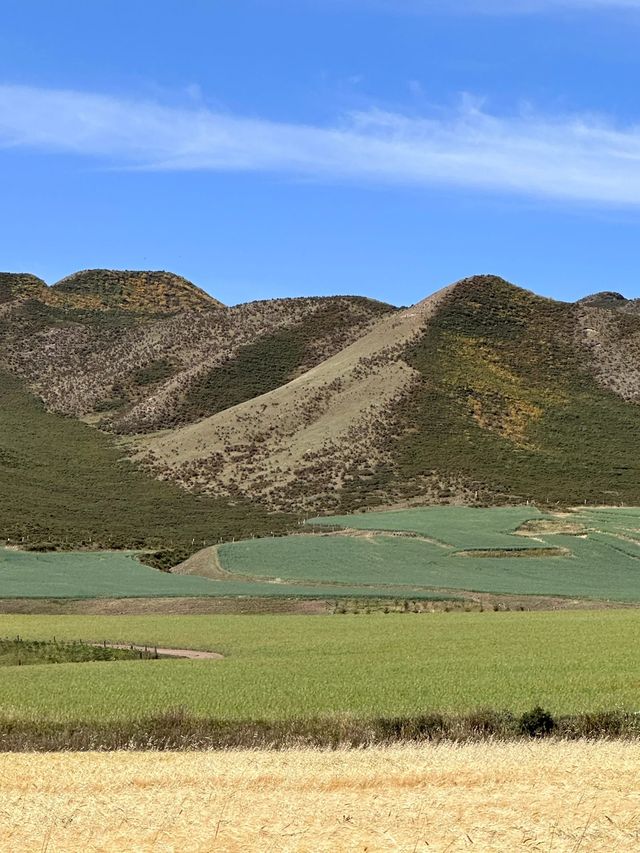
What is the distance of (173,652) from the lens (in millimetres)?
33938

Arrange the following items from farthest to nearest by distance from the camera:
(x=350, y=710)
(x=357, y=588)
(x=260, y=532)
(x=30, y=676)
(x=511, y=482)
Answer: (x=511, y=482) < (x=260, y=532) < (x=357, y=588) < (x=30, y=676) < (x=350, y=710)

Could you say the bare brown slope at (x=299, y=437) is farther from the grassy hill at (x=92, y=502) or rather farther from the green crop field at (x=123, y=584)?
the green crop field at (x=123, y=584)

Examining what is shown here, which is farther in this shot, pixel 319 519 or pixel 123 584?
pixel 319 519

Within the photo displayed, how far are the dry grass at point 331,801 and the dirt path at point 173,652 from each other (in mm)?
14780

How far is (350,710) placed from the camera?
20.6 m

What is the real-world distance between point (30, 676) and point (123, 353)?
143 m

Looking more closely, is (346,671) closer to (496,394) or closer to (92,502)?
(92,502)

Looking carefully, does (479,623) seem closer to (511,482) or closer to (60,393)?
(511,482)

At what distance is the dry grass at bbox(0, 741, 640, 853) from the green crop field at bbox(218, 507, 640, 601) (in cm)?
3580

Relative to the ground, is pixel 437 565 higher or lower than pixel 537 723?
lower

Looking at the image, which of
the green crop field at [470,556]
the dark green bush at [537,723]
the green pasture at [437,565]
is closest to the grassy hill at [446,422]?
the green crop field at [470,556]

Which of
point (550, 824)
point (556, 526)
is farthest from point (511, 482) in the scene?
point (550, 824)

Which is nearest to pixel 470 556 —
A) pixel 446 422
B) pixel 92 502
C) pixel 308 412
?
pixel 92 502

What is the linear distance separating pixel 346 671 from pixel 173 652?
9.62 m
